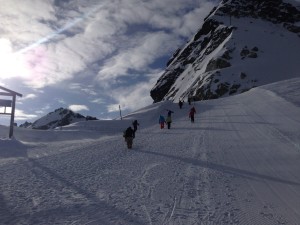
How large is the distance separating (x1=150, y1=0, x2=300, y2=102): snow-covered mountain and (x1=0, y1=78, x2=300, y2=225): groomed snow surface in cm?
6566

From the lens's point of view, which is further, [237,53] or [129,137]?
[237,53]

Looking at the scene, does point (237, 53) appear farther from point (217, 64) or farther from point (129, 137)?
point (129, 137)

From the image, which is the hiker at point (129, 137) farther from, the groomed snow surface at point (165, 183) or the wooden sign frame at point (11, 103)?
the wooden sign frame at point (11, 103)

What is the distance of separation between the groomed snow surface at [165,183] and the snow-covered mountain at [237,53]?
65.7m

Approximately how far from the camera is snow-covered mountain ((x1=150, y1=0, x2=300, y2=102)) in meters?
85.9

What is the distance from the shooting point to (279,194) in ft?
31.3

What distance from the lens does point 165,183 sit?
1053 cm

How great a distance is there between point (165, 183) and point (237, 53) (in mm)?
93184

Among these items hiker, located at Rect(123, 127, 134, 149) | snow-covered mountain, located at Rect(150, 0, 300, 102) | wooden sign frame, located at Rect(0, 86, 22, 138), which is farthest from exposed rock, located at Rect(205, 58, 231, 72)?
hiker, located at Rect(123, 127, 134, 149)

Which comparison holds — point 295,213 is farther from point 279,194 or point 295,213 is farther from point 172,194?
point 172,194

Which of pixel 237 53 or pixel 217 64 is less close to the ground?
pixel 237 53

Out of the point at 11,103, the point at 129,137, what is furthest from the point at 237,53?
the point at 129,137

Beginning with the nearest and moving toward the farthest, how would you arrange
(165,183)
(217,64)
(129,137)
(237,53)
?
1. (165,183)
2. (129,137)
3. (217,64)
4. (237,53)

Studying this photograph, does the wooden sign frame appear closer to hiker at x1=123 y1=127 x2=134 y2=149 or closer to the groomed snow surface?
the groomed snow surface
